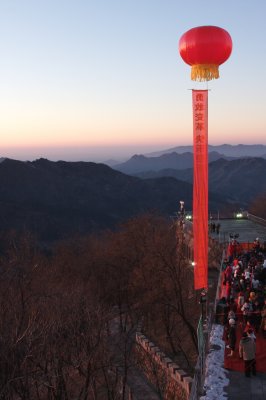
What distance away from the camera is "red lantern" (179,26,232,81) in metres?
13.7

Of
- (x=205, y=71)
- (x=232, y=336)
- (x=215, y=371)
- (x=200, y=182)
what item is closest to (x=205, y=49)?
(x=205, y=71)

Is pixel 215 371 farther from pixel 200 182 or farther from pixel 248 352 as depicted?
pixel 200 182

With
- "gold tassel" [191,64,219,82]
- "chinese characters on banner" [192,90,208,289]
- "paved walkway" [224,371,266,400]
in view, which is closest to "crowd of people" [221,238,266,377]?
"paved walkway" [224,371,266,400]

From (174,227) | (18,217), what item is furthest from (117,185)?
(174,227)

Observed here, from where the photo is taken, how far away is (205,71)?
1469 cm

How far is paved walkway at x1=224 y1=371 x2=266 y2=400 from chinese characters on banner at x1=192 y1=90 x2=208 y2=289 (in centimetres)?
542

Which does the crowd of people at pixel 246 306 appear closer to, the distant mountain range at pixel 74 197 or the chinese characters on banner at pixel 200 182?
the chinese characters on banner at pixel 200 182

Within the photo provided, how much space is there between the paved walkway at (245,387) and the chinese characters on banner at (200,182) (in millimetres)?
5416

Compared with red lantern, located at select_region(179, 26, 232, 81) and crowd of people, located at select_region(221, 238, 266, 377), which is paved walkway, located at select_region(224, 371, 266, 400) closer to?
crowd of people, located at select_region(221, 238, 266, 377)

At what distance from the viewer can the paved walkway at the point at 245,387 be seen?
10.4 meters

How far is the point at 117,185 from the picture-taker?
171875mm

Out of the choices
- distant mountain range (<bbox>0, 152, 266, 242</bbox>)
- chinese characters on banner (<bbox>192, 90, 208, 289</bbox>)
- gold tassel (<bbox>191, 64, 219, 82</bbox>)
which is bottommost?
distant mountain range (<bbox>0, 152, 266, 242</bbox>)

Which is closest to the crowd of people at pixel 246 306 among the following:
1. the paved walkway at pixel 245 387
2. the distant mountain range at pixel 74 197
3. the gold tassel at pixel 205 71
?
the paved walkway at pixel 245 387

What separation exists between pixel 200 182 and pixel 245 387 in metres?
7.60
